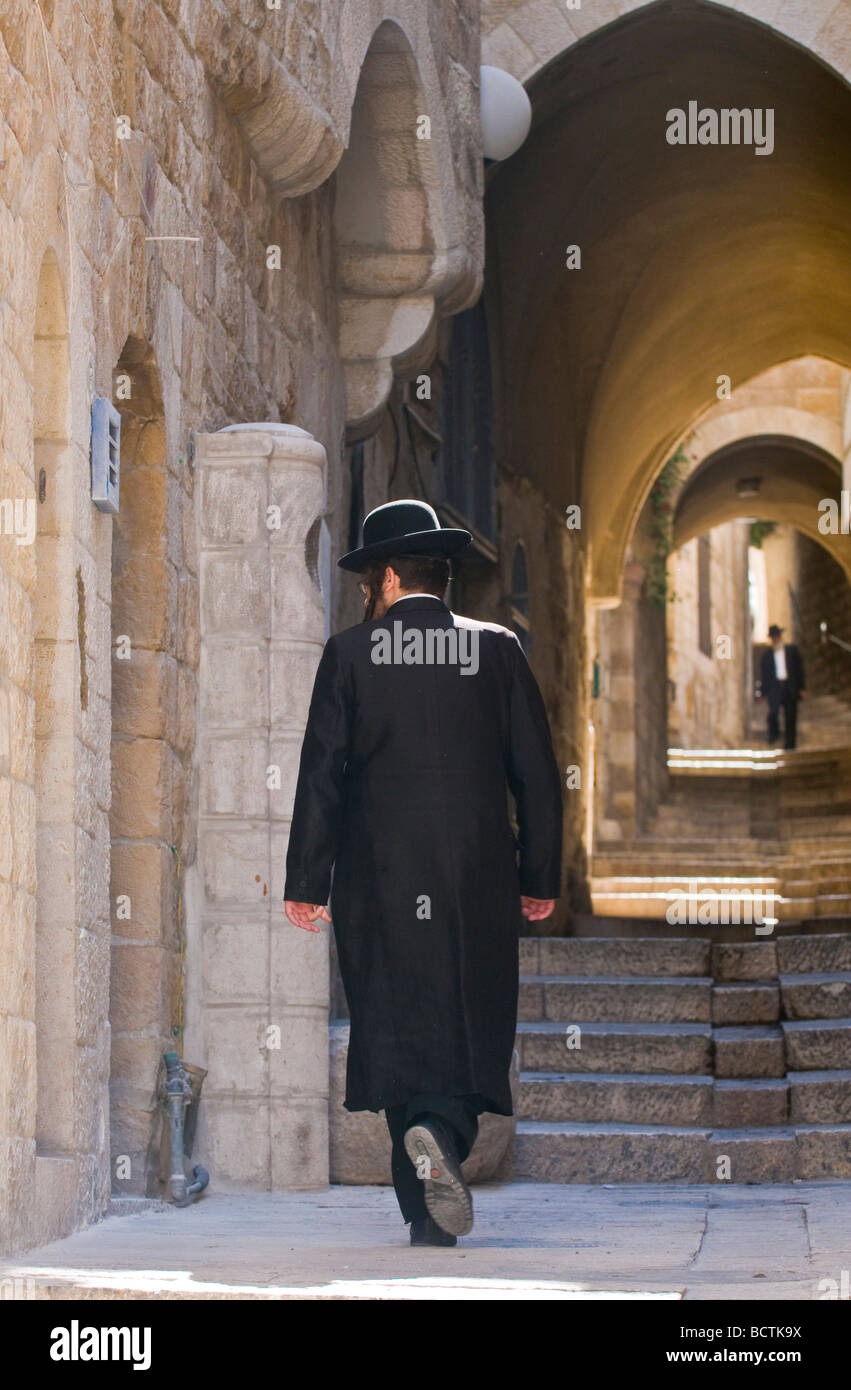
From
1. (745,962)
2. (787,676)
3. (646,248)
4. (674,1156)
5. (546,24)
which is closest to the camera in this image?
(674,1156)

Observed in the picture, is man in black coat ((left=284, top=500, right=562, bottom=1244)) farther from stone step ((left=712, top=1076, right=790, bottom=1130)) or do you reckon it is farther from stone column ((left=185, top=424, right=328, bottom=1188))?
stone step ((left=712, top=1076, right=790, bottom=1130))

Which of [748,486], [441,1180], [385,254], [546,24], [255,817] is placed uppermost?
[748,486]

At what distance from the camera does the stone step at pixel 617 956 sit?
7789 millimetres

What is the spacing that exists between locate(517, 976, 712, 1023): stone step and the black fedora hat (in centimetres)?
311

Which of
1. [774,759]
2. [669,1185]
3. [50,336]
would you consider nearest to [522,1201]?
[669,1185]

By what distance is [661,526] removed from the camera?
20.3 meters

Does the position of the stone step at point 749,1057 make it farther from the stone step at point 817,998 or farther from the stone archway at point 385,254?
the stone archway at point 385,254

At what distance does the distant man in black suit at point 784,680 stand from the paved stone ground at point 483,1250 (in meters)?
20.3

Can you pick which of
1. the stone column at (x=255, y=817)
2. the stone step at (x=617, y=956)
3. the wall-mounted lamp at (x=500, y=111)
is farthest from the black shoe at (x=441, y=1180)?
the wall-mounted lamp at (x=500, y=111)

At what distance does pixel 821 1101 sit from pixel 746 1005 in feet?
2.51

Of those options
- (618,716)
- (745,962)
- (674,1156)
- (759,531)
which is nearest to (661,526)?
(618,716)

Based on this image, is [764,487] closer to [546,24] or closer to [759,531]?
[759,531]

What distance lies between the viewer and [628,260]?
1320 cm
